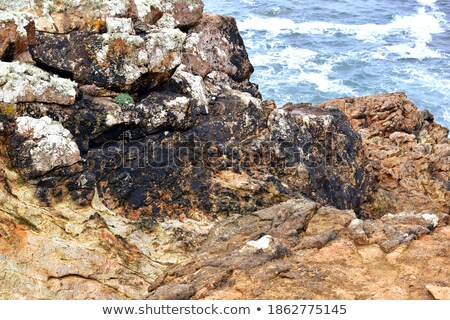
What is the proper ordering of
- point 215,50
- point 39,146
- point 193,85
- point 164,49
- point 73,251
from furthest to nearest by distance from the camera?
point 215,50 → point 193,85 → point 164,49 → point 39,146 → point 73,251

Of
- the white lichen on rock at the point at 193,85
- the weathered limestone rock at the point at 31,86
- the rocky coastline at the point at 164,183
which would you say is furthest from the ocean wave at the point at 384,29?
the weathered limestone rock at the point at 31,86

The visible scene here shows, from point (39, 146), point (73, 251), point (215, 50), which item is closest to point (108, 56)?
point (39, 146)

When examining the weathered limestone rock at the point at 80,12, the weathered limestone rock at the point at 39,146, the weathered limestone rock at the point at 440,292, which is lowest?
the weathered limestone rock at the point at 440,292

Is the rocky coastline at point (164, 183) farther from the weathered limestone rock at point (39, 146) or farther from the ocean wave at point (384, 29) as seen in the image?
the ocean wave at point (384, 29)

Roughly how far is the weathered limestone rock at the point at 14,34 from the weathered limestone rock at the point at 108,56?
1.22 ft

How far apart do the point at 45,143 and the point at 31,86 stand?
5.72 feet

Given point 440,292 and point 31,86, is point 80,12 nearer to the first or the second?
point 31,86

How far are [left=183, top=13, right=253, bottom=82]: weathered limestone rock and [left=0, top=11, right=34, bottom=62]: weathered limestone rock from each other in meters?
6.79

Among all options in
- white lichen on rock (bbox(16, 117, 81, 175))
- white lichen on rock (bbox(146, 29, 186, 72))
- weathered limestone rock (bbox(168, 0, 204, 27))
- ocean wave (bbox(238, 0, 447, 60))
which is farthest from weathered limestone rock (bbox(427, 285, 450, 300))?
ocean wave (bbox(238, 0, 447, 60))

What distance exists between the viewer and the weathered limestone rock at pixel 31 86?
15394 mm

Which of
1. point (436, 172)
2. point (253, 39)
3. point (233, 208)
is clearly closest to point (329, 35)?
point (253, 39)

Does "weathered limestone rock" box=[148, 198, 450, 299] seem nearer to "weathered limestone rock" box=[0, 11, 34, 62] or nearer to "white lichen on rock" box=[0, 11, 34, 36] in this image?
"weathered limestone rock" box=[0, 11, 34, 62]

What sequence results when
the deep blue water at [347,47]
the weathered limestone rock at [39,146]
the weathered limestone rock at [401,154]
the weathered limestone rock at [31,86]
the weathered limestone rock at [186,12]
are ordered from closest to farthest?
the weathered limestone rock at [39,146] < the weathered limestone rock at [31,86] < the weathered limestone rock at [186,12] < the weathered limestone rock at [401,154] < the deep blue water at [347,47]

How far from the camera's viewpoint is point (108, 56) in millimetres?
17266
